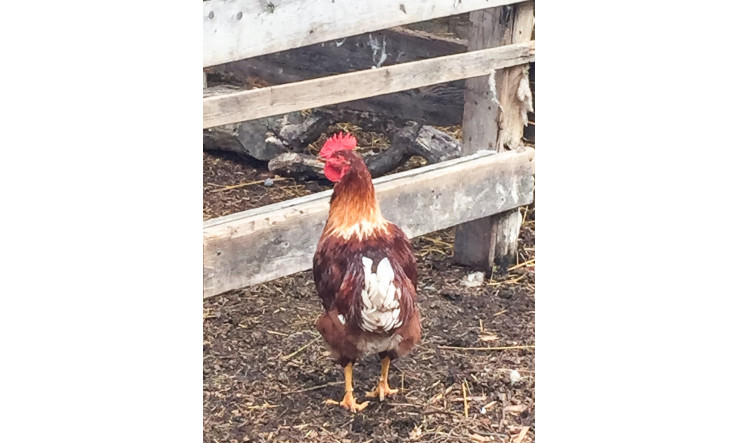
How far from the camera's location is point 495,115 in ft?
8.38

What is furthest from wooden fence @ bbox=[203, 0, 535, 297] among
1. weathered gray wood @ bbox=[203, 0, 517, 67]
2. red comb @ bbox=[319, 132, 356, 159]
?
red comb @ bbox=[319, 132, 356, 159]

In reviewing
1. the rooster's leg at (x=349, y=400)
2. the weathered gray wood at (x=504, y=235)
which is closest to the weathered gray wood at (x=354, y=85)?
the weathered gray wood at (x=504, y=235)

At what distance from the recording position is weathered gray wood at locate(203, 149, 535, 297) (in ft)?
7.28

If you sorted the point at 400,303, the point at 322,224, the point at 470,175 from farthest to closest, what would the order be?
the point at 470,175
the point at 322,224
the point at 400,303

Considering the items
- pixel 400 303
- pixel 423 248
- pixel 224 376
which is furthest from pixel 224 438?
pixel 423 248

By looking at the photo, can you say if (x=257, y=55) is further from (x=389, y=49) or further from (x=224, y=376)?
(x=224, y=376)

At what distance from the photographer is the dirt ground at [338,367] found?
2.24 m

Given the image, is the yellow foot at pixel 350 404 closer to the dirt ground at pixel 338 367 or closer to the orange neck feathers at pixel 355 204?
the dirt ground at pixel 338 367

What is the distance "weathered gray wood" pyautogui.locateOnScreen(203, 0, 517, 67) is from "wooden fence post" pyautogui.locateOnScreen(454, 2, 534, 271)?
0.22 m

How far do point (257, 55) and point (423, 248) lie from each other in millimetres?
640

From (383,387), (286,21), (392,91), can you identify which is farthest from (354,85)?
(383,387)

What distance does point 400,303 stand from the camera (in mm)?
2117

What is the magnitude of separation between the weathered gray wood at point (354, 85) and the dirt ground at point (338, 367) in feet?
0.55

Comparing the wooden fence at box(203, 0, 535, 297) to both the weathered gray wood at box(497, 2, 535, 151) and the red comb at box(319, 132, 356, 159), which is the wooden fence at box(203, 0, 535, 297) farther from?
the red comb at box(319, 132, 356, 159)
